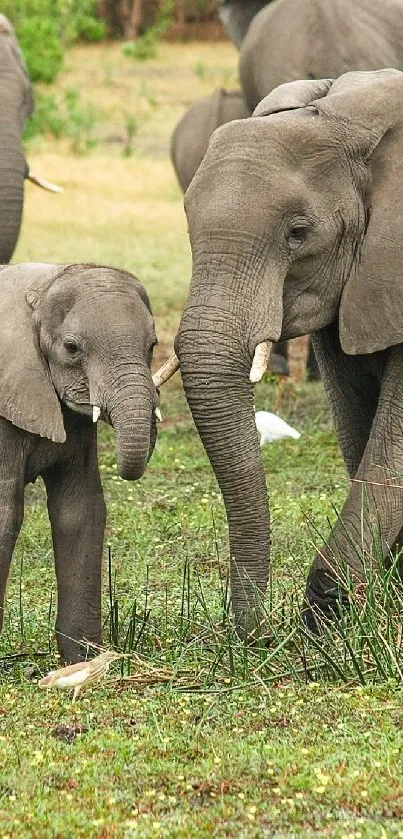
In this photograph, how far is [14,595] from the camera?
23.6 feet

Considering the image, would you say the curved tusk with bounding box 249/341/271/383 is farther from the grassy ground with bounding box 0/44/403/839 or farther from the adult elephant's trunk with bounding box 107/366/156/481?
the grassy ground with bounding box 0/44/403/839

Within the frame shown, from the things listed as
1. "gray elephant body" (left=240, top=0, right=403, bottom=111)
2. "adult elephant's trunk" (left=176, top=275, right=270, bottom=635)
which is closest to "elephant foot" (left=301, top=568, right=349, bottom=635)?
"adult elephant's trunk" (left=176, top=275, right=270, bottom=635)

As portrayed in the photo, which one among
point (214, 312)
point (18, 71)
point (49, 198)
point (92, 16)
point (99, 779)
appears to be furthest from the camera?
point (92, 16)

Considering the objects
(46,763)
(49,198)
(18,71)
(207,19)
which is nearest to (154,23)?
(207,19)

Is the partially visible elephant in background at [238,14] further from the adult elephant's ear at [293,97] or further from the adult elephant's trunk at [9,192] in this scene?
the adult elephant's ear at [293,97]

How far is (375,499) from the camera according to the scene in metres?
5.98

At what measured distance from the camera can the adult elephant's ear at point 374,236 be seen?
19.3ft

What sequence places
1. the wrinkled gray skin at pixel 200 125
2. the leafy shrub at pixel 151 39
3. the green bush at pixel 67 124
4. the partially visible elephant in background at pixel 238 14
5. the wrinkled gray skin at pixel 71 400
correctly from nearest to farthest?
the wrinkled gray skin at pixel 71 400 → the wrinkled gray skin at pixel 200 125 → the partially visible elephant in background at pixel 238 14 → the green bush at pixel 67 124 → the leafy shrub at pixel 151 39

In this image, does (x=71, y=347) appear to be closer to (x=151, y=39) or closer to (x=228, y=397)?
(x=228, y=397)

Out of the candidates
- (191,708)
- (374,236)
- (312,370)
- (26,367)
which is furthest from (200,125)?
(191,708)

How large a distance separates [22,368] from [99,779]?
1545 millimetres

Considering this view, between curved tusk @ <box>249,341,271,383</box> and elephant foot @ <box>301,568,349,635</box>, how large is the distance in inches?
30.5

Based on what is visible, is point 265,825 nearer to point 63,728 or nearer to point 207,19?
point 63,728

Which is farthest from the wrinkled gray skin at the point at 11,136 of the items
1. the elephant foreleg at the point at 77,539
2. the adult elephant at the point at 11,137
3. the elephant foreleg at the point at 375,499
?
the elephant foreleg at the point at 375,499
